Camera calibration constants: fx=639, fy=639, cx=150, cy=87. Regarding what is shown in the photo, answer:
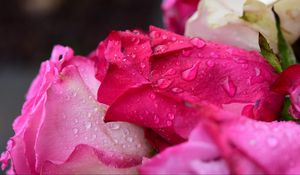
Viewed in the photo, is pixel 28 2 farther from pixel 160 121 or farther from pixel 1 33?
pixel 160 121

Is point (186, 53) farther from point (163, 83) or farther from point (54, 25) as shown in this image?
point (54, 25)

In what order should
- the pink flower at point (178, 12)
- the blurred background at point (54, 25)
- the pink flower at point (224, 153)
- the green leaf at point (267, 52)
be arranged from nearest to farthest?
the pink flower at point (224, 153), the green leaf at point (267, 52), the pink flower at point (178, 12), the blurred background at point (54, 25)

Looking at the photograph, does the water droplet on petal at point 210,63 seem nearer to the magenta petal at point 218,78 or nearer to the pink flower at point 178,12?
the magenta petal at point 218,78

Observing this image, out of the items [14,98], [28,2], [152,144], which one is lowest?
[14,98]

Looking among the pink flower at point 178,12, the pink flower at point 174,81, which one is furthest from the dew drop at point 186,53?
the pink flower at point 178,12

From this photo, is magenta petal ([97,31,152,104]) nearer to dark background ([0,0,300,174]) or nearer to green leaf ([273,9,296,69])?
green leaf ([273,9,296,69])

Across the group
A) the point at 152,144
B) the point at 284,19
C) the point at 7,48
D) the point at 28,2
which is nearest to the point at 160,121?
the point at 152,144

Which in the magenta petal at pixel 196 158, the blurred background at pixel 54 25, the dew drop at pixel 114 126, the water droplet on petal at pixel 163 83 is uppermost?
the water droplet on petal at pixel 163 83
